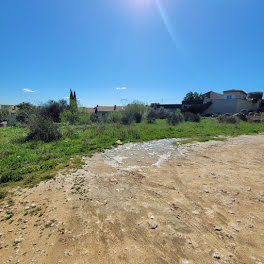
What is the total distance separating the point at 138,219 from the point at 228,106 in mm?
29380

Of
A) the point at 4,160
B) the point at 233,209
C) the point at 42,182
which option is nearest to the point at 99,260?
the point at 233,209

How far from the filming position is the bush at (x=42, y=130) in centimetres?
748

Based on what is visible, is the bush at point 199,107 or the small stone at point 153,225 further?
the bush at point 199,107

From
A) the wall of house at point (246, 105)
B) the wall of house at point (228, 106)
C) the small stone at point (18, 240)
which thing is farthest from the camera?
the wall of house at point (246, 105)

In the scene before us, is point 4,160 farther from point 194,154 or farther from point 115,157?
point 194,154

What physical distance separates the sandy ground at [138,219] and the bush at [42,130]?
4.98 metres

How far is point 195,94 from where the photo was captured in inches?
1448

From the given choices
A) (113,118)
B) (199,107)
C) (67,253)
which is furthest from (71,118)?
(199,107)

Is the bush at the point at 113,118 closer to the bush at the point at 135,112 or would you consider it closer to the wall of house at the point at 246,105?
the bush at the point at 135,112

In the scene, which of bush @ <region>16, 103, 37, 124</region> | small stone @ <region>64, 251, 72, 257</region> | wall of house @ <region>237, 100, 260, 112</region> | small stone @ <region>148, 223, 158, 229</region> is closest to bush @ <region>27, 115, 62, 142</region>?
bush @ <region>16, 103, 37, 124</region>

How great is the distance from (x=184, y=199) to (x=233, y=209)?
0.76m

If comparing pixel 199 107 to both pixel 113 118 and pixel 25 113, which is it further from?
pixel 25 113

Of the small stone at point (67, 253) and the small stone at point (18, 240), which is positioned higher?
the small stone at point (18, 240)

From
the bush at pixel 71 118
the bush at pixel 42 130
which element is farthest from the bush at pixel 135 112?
the bush at pixel 42 130
